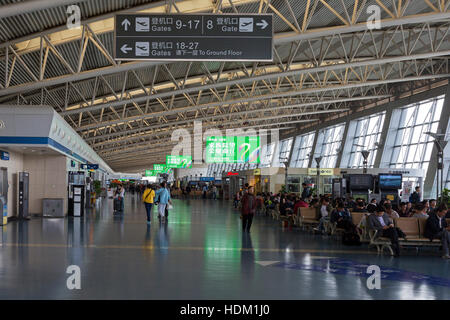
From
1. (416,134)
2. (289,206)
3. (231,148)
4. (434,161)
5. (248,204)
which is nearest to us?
(248,204)

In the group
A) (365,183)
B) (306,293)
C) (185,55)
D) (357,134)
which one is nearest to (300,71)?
(365,183)

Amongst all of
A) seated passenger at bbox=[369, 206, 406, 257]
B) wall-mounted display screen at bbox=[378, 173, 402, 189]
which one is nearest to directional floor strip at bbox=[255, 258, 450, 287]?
seated passenger at bbox=[369, 206, 406, 257]

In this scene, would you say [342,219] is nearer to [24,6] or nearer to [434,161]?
[24,6]

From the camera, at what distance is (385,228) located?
12.7 m

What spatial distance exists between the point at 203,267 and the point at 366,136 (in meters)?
35.8

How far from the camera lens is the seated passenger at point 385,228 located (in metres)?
12.4

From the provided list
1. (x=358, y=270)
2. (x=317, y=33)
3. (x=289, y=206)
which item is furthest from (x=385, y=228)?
(x=289, y=206)

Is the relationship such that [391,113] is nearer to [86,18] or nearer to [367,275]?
[86,18]

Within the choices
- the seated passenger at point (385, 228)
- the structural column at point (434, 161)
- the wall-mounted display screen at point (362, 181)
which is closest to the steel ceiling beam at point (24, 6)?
the seated passenger at point (385, 228)

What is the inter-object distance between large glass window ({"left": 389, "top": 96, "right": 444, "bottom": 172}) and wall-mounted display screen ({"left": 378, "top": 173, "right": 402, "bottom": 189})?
39.4ft

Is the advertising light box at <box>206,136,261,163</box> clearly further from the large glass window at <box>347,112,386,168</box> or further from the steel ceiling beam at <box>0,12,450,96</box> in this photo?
the steel ceiling beam at <box>0,12,450,96</box>

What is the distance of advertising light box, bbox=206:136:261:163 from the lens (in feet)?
116

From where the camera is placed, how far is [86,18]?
51.2 feet

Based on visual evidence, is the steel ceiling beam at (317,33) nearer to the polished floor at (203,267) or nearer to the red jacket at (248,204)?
the polished floor at (203,267)
